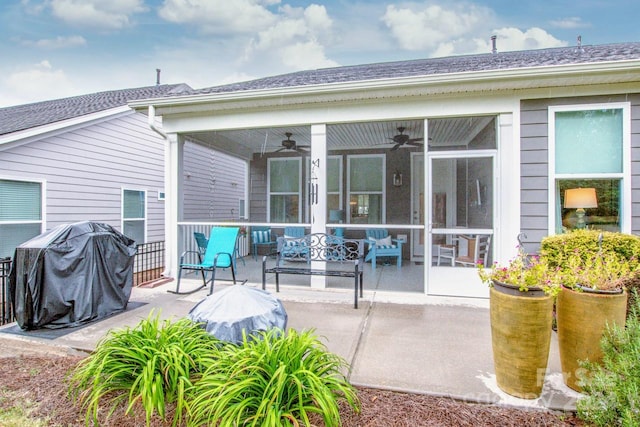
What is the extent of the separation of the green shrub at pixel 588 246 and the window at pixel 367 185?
3.85 m

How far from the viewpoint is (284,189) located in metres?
7.38

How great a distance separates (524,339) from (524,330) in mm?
55

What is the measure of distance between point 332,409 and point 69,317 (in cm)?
311

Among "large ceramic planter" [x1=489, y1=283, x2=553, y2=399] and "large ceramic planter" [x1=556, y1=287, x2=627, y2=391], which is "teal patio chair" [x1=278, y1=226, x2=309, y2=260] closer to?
"large ceramic planter" [x1=489, y1=283, x2=553, y2=399]

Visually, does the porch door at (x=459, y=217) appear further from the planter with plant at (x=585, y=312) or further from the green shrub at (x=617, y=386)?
the green shrub at (x=617, y=386)

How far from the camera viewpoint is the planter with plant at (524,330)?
1.95 m

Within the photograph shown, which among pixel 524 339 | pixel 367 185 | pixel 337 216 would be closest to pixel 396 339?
pixel 524 339

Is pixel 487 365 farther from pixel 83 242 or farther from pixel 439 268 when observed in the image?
pixel 83 242

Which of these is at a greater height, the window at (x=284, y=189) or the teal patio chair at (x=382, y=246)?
the window at (x=284, y=189)

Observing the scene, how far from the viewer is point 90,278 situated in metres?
3.45

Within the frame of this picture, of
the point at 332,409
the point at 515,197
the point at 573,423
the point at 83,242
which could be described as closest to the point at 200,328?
the point at 332,409

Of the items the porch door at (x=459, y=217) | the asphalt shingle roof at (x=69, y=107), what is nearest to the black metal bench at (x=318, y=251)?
the porch door at (x=459, y=217)

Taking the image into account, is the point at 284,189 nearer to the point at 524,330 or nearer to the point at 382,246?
the point at 382,246

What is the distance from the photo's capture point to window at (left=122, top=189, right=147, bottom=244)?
284 inches
